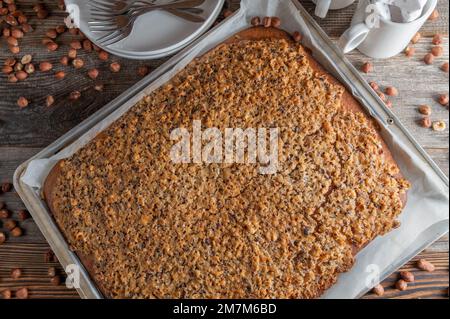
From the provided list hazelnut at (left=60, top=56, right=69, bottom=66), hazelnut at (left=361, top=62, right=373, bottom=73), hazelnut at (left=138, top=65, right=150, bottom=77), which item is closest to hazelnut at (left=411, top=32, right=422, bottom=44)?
hazelnut at (left=361, top=62, right=373, bottom=73)

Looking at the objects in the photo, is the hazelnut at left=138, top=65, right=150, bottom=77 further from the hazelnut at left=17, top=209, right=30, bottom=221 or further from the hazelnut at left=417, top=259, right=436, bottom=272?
the hazelnut at left=417, top=259, right=436, bottom=272

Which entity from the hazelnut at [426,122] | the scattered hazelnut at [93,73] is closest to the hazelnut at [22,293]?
the scattered hazelnut at [93,73]

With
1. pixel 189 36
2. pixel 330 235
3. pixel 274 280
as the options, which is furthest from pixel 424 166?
pixel 189 36

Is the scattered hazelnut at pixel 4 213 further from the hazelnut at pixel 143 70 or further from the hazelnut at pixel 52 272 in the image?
the hazelnut at pixel 143 70

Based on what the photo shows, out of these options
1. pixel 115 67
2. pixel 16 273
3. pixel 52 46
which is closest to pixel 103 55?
pixel 115 67

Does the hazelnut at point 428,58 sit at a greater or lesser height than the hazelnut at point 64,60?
greater

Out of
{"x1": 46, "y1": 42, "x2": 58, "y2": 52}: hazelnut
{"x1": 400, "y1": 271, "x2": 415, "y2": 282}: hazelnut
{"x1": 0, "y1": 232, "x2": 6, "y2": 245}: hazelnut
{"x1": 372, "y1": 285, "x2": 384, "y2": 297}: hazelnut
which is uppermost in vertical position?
{"x1": 46, "y1": 42, "x2": 58, "y2": 52}: hazelnut

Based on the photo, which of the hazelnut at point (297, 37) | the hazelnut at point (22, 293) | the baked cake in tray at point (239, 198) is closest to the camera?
the baked cake in tray at point (239, 198)
